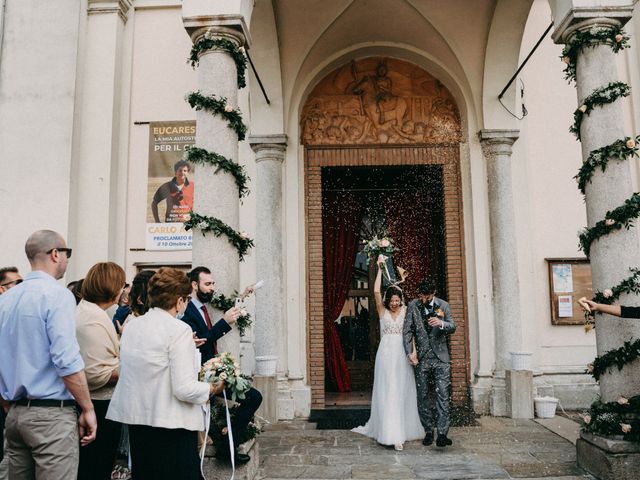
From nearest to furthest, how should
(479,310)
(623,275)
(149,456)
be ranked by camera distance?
(149,456) → (623,275) → (479,310)

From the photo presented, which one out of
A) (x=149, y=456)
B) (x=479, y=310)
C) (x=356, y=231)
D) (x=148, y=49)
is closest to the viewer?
(x=149, y=456)

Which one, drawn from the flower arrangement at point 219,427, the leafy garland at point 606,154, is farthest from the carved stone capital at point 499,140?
the flower arrangement at point 219,427

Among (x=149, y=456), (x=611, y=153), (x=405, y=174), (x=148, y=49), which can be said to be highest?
(x=148, y=49)

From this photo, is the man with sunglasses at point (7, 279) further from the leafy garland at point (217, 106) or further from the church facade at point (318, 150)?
the church facade at point (318, 150)

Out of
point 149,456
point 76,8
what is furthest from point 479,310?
point 76,8

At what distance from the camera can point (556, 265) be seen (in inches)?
339

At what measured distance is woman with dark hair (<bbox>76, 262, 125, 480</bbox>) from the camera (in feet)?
11.7

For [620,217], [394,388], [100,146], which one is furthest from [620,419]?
[100,146]

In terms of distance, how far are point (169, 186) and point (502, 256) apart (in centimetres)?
545

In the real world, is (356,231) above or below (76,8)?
below

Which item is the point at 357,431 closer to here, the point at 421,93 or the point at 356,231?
the point at 356,231

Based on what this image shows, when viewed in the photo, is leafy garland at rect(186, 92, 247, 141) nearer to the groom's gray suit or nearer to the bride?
the bride

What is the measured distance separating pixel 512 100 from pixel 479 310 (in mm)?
3411

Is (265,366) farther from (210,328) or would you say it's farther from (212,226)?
(212,226)
